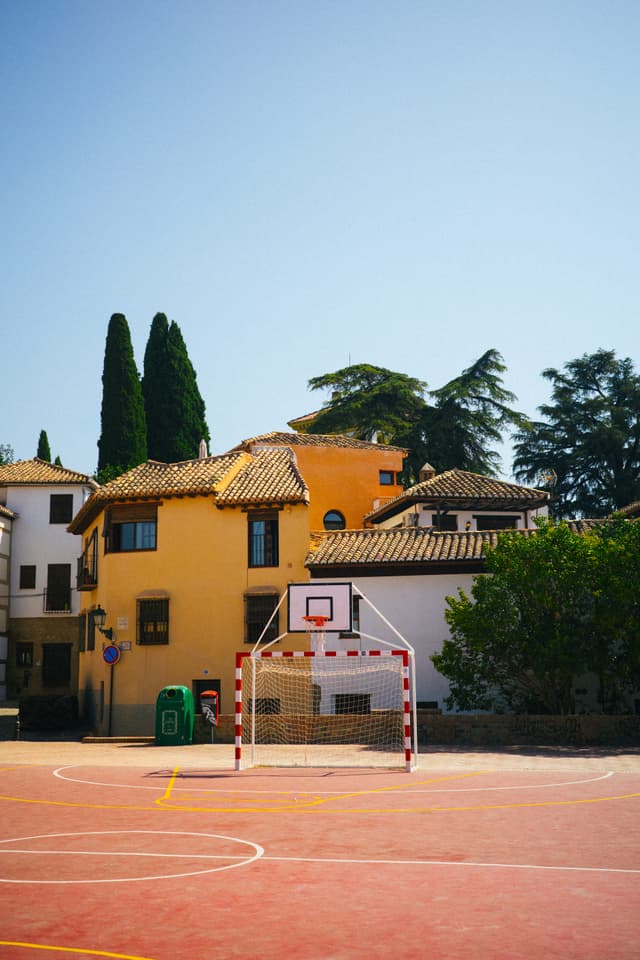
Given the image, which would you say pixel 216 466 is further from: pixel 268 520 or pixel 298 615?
pixel 298 615

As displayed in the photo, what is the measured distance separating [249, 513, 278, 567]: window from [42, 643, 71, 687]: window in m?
17.9

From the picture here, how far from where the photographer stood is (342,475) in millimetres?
53000

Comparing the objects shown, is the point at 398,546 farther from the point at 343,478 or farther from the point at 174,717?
the point at 343,478

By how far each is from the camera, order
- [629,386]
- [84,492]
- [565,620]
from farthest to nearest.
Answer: [629,386], [84,492], [565,620]

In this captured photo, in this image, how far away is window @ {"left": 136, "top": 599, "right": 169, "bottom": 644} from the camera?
34250mm

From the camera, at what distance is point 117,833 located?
39.5ft

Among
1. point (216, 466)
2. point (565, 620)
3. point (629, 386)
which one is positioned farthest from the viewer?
point (629, 386)

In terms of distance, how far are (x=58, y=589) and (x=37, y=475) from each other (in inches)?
251

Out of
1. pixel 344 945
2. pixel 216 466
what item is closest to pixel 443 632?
pixel 216 466

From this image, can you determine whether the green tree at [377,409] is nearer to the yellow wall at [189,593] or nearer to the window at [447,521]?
the window at [447,521]

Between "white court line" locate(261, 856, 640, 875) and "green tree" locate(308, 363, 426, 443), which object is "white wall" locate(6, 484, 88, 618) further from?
"white court line" locate(261, 856, 640, 875)

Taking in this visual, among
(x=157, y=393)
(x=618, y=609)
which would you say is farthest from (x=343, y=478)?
(x=618, y=609)

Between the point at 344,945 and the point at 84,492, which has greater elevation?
the point at 84,492

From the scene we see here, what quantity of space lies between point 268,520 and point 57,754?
12.2 metres
